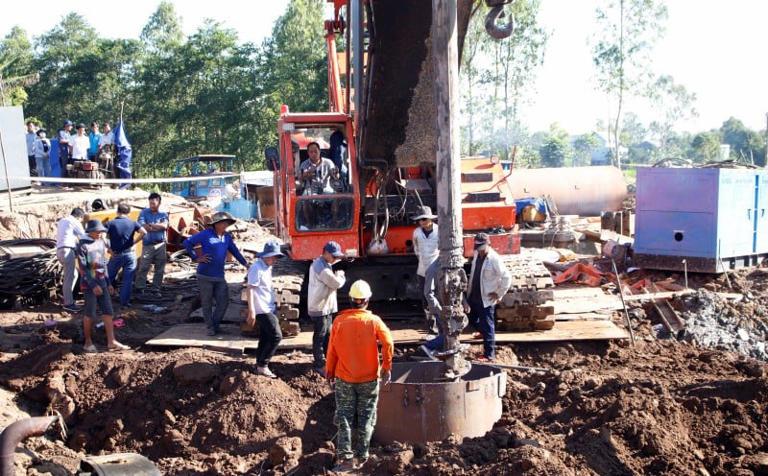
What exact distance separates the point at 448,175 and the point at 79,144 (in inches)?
593

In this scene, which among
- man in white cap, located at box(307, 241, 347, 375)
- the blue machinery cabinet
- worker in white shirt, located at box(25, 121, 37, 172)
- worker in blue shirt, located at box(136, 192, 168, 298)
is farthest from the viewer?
worker in white shirt, located at box(25, 121, 37, 172)

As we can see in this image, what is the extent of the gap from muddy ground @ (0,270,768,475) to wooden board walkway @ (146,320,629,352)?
0.44 ft

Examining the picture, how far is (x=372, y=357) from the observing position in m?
7.27

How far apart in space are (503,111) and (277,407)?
3632cm

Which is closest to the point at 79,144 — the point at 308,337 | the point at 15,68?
the point at 308,337

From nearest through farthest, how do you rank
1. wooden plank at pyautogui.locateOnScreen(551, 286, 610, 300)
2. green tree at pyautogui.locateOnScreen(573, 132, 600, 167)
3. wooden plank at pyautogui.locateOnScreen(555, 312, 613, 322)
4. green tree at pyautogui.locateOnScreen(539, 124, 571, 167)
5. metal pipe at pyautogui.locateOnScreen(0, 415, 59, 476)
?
metal pipe at pyautogui.locateOnScreen(0, 415, 59, 476) → wooden plank at pyautogui.locateOnScreen(555, 312, 613, 322) → wooden plank at pyautogui.locateOnScreen(551, 286, 610, 300) → green tree at pyautogui.locateOnScreen(539, 124, 571, 167) → green tree at pyautogui.locateOnScreen(573, 132, 600, 167)

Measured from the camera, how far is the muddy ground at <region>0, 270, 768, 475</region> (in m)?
6.87

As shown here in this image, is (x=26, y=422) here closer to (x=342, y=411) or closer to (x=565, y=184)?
(x=342, y=411)

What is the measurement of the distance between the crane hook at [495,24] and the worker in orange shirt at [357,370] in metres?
2.83

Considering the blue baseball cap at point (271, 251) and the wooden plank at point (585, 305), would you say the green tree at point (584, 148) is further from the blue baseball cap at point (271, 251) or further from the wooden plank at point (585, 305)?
the blue baseball cap at point (271, 251)

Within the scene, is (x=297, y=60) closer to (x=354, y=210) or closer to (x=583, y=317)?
(x=583, y=317)

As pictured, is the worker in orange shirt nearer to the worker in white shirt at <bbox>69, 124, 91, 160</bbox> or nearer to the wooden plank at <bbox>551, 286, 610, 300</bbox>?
the wooden plank at <bbox>551, 286, 610, 300</bbox>

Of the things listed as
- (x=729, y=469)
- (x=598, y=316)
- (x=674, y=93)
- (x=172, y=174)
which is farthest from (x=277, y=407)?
(x=674, y=93)

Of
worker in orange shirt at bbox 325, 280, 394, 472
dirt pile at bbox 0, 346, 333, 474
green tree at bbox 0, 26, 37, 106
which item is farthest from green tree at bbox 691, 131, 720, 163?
worker in orange shirt at bbox 325, 280, 394, 472
